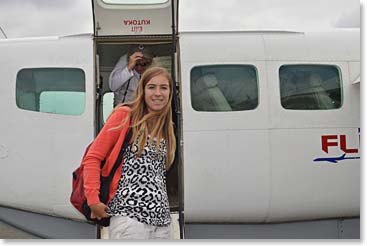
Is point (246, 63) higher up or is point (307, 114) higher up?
point (246, 63)

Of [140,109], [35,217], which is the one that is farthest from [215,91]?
[35,217]

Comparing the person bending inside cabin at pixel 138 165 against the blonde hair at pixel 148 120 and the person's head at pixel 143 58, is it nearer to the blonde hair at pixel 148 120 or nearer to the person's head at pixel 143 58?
the blonde hair at pixel 148 120

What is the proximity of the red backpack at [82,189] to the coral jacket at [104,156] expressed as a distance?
2 centimetres

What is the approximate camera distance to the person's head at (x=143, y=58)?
4211 millimetres

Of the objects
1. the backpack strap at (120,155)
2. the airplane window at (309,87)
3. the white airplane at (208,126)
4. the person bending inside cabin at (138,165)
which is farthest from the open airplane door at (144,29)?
the airplane window at (309,87)

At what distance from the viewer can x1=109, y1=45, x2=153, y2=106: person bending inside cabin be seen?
13.7 ft

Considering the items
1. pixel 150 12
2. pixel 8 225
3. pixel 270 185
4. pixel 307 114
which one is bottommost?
pixel 8 225

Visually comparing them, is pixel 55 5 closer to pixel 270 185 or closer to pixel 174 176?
pixel 174 176

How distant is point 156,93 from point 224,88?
0.58 meters

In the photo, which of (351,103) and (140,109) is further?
(351,103)

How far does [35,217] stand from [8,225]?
23 cm

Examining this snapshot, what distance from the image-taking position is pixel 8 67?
4.20 meters

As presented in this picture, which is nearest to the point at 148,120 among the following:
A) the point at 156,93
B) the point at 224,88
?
the point at 156,93

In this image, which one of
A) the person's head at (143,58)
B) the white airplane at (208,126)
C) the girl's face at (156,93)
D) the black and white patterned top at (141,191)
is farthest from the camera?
the person's head at (143,58)
